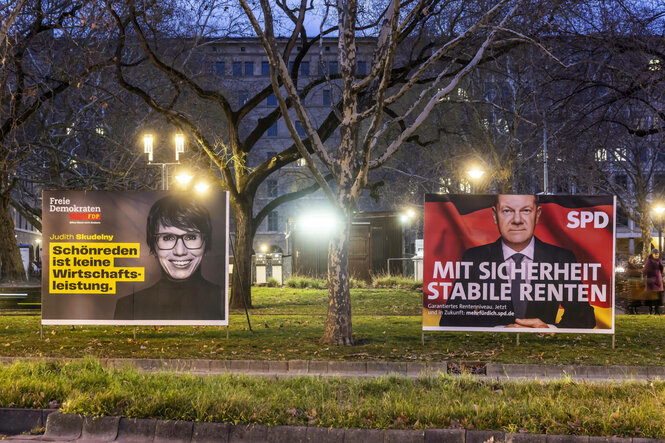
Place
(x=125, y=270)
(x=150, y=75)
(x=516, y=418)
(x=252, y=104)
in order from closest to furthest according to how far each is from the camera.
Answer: (x=516, y=418), (x=125, y=270), (x=252, y=104), (x=150, y=75)

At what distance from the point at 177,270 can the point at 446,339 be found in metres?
4.83

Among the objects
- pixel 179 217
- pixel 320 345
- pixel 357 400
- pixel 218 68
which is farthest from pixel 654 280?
pixel 218 68

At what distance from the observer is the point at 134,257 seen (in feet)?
45.7

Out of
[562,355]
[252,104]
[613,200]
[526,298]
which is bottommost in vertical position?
[562,355]

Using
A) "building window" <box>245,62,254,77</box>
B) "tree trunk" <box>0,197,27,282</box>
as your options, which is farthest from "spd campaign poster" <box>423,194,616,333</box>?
"building window" <box>245,62,254,77</box>

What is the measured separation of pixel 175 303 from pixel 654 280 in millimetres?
14718

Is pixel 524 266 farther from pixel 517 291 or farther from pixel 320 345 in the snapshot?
pixel 320 345

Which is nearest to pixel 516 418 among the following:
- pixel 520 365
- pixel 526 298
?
pixel 520 365

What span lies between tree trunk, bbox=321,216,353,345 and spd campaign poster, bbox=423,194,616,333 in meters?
1.35

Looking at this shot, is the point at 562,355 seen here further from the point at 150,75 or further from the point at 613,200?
the point at 150,75

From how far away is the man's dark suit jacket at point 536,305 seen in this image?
43.0 feet

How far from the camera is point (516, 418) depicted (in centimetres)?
715

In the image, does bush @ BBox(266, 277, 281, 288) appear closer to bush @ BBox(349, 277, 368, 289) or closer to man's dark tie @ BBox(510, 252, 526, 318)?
bush @ BBox(349, 277, 368, 289)

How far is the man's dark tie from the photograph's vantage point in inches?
516
